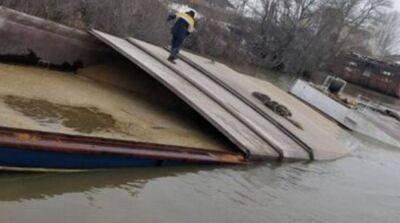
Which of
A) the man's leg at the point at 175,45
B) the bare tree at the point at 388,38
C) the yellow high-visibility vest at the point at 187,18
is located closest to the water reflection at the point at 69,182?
the man's leg at the point at 175,45

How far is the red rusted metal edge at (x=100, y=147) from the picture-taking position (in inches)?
209

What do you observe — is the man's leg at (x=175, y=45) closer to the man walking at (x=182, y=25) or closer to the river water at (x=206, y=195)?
the man walking at (x=182, y=25)

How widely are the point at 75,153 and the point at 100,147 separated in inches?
12.3

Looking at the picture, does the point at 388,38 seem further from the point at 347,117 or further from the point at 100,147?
the point at 100,147

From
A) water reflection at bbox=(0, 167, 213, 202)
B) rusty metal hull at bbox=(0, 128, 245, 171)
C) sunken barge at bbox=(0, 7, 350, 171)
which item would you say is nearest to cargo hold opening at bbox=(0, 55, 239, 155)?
sunken barge at bbox=(0, 7, 350, 171)

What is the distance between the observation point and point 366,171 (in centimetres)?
1073

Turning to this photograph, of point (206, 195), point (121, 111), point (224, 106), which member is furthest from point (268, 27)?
point (206, 195)

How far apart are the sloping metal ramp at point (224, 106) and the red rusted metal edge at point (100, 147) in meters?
0.64

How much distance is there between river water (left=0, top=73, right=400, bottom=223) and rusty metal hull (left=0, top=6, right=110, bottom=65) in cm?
346

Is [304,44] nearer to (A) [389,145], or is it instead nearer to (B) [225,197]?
(A) [389,145]

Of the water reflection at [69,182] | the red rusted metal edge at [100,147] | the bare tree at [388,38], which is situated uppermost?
the bare tree at [388,38]

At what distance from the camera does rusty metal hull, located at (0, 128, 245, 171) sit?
532 centimetres

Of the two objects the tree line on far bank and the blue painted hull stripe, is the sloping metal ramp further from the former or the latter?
the tree line on far bank

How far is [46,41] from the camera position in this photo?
9375mm
